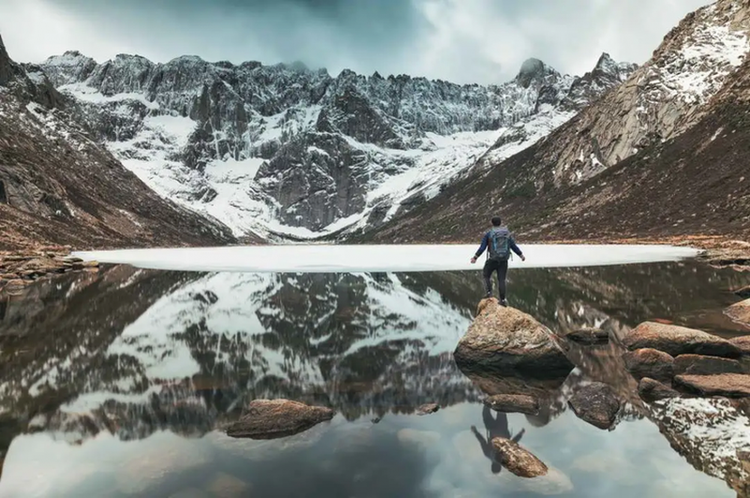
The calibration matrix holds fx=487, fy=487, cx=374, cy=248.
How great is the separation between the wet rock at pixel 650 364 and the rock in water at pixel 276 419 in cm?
682

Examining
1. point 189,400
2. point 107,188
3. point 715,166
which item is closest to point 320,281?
point 189,400

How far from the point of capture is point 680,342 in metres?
11.6

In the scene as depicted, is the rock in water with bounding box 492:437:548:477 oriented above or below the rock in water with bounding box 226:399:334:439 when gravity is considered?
below

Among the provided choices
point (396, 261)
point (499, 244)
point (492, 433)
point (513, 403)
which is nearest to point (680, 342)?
point (513, 403)

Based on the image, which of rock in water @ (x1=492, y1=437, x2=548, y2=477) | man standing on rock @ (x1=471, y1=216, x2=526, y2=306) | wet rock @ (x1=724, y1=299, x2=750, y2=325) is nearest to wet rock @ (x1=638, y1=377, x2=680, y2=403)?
rock in water @ (x1=492, y1=437, x2=548, y2=477)

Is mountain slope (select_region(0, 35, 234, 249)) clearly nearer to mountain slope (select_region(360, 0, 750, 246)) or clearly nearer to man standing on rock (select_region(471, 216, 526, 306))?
man standing on rock (select_region(471, 216, 526, 306))

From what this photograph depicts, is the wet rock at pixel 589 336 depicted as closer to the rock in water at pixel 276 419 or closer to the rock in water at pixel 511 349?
the rock in water at pixel 511 349

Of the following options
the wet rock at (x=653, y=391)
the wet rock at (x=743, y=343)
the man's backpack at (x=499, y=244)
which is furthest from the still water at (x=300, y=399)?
the man's backpack at (x=499, y=244)

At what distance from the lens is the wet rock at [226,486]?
5.96 meters

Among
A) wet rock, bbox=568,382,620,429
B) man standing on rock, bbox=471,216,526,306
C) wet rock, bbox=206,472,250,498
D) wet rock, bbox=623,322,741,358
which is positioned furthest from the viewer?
man standing on rock, bbox=471,216,526,306

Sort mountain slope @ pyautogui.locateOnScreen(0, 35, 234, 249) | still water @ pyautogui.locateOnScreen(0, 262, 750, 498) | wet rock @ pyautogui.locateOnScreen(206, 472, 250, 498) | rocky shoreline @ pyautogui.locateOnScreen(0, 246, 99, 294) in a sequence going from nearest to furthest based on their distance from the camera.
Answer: wet rock @ pyautogui.locateOnScreen(206, 472, 250, 498) → still water @ pyautogui.locateOnScreen(0, 262, 750, 498) → rocky shoreline @ pyautogui.locateOnScreen(0, 246, 99, 294) → mountain slope @ pyautogui.locateOnScreen(0, 35, 234, 249)

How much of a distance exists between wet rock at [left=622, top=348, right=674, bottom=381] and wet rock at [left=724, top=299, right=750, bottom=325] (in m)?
6.30

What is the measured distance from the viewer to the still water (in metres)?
6.27

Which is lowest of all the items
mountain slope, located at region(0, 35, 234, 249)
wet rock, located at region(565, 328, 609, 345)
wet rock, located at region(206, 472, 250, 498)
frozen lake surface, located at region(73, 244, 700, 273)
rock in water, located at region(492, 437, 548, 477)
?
rock in water, located at region(492, 437, 548, 477)
